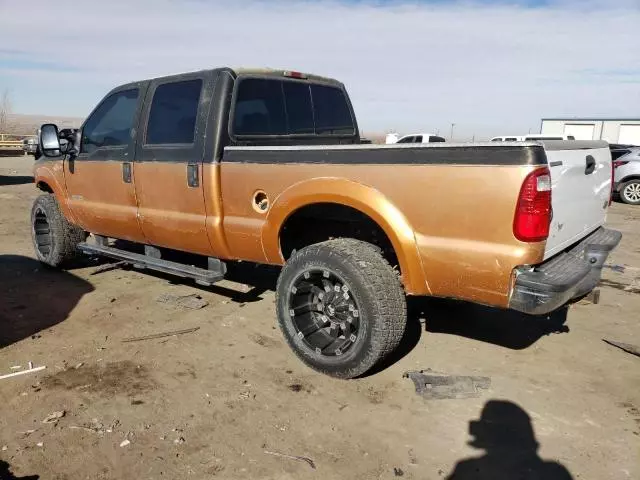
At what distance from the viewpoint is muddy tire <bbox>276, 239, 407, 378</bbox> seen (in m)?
3.31

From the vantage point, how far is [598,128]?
33469 millimetres

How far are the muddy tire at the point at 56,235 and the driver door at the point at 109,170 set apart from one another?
41 centimetres

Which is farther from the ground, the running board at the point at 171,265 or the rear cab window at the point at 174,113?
the rear cab window at the point at 174,113

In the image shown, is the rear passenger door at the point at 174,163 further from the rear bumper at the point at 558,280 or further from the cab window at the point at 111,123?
the rear bumper at the point at 558,280

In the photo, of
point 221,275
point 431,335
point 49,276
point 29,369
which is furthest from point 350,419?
point 49,276

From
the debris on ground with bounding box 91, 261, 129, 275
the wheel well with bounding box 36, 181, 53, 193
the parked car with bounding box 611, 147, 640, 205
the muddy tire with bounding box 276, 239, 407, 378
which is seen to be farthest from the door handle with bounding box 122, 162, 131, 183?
the parked car with bounding box 611, 147, 640, 205

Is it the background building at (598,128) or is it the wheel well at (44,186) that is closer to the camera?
the wheel well at (44,186)

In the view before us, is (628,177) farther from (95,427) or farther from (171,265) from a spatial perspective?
(95,427)

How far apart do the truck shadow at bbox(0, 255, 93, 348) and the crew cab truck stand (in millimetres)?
591

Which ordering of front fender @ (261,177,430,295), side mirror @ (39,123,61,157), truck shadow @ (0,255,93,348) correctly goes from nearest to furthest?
1. front fender @ (261,177,430,295)
2. truck shadow @ (0,255,93,348)
3. side mirror @ (39,123,61,157)

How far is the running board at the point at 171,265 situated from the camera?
4391 millimetres

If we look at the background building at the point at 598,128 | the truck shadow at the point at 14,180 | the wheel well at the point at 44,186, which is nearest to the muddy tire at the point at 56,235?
the wheel well at the point at 44,186

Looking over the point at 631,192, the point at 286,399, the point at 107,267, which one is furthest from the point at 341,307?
the point at 631,192

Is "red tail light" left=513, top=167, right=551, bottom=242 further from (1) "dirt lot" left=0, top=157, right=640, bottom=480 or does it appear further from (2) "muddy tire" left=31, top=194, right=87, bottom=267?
(2) "muddy tire" left=31, top=194, right=87, bottom=267
